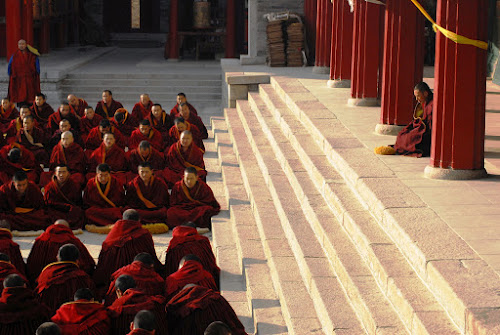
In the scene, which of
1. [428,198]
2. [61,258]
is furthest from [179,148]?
[428,198]

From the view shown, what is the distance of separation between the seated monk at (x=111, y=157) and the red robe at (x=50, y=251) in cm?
385

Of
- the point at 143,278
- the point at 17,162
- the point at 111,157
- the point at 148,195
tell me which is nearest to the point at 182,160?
the point at 111,157

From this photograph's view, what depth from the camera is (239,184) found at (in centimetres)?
1124

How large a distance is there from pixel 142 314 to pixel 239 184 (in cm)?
532

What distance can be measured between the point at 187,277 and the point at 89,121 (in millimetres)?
7850

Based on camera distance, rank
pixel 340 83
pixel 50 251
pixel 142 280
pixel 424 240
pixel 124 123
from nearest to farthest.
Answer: pixel 424 240 → pixel 142 280 → pixel 50 251 → pixel 340 83 → pixel 124 123

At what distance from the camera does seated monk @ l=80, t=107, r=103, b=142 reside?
14.6 m

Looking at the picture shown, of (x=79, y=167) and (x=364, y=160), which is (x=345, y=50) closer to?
(x=79, y=167)

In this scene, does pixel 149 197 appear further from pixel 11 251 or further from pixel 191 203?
pixel 11 251

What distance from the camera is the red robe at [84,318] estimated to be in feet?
21.3

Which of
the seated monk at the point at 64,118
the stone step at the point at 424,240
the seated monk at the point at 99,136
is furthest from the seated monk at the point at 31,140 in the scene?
the stone step at the point at 424,240

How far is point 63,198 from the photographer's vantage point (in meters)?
10.9

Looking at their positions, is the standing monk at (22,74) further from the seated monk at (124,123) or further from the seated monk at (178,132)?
the seated monk at (178,132)

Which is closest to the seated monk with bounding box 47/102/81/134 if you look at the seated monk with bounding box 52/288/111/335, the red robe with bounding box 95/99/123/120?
the red robe with bounding box 95/99/123/120
